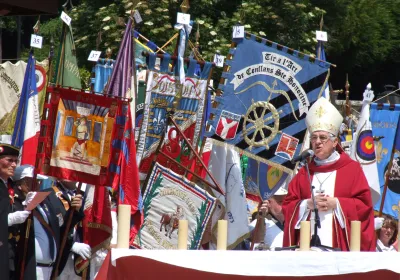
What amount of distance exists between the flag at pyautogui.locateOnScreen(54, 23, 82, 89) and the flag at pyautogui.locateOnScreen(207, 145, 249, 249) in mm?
1641

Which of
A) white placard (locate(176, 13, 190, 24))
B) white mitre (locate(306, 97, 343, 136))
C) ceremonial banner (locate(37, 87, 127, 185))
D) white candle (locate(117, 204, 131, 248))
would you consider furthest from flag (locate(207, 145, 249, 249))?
white candle (locate(117, 204, 131, 248))

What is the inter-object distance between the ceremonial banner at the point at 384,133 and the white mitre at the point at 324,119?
3319 mm

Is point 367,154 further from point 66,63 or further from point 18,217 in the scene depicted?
point 18,217

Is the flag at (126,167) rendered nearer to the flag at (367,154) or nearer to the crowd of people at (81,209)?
the crowd of people at (81,209)

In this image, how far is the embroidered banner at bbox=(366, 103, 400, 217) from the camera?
11.0 meters

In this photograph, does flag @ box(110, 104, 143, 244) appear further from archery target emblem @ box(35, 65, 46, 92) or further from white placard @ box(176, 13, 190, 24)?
archery target emblem @ box(35, 65, 46, 92)

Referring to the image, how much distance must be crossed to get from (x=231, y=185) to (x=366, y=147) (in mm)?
1435

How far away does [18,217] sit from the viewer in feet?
25.3

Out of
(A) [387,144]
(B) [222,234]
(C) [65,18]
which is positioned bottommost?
(B) [222,234]

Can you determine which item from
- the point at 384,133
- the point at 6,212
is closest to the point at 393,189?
the point at 384,133

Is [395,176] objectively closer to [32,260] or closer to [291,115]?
[291,115]

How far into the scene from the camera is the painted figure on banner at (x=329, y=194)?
7.25 m

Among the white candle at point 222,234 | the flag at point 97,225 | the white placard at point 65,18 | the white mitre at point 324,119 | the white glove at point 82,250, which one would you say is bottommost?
the white glove at point 82,250

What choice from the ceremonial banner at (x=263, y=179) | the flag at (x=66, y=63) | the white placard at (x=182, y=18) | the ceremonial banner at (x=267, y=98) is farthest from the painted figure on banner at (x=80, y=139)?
the ceremonial banner at (x=263, y=179)
